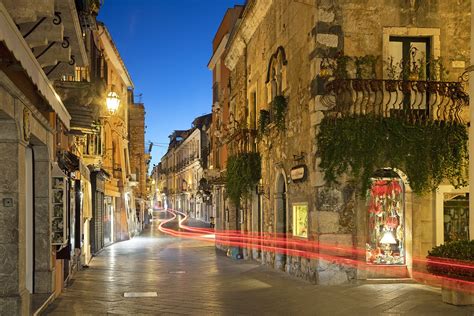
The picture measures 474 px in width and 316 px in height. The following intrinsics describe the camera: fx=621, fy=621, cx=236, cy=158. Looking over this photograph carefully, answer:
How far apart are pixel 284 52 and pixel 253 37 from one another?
458cm

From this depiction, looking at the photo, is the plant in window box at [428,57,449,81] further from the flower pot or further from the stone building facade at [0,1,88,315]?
the stone building facade at [0,1,88,315]

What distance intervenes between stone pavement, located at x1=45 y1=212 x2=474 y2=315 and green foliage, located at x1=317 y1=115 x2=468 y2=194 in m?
2.35

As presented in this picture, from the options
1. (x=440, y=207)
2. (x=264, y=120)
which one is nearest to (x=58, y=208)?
(x=440, y=207)

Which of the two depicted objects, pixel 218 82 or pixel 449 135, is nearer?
pixel 449 135

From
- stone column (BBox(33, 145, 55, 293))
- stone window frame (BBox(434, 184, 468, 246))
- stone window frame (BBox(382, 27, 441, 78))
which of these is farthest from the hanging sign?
stone window frame (BBox(434, 184, 468, 246))

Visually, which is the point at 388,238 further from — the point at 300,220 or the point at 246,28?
the point at 246,28

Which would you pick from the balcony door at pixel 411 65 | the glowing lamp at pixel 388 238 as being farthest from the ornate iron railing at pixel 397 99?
the glowing lamp at pixel 388 238

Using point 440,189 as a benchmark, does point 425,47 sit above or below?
above

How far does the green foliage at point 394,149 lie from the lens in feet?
42.0

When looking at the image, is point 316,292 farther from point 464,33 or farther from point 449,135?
point 464,33

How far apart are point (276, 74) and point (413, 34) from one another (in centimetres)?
474

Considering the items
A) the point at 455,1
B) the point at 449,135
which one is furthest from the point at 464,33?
the point at 449,135

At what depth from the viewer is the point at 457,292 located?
10.1m

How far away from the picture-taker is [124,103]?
3762 centimetres
